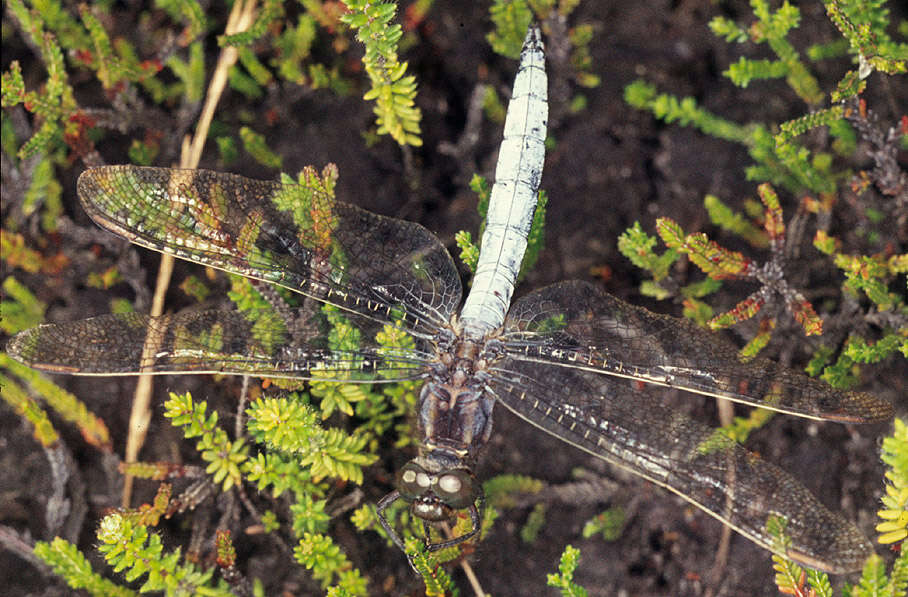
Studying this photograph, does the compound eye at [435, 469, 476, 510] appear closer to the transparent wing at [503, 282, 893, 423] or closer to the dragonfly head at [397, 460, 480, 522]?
the dragonfly head at [397, 460, 480, 522]

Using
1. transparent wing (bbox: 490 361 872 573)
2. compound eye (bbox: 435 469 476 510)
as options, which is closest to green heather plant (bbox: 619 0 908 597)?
transparent wing (bbox: 490 361 872 573)

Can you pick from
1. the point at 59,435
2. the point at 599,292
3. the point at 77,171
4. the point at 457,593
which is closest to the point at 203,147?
the point at 77,171

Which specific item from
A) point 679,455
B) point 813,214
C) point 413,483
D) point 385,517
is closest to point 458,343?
point 413,483

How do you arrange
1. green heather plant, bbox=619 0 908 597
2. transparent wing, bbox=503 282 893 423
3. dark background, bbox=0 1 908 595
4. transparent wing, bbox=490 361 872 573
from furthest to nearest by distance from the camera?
dark background, bbox=0 1 908 595 < green heather plant, bbox=619 0 908 597 < transparent wing, bbox=503 282 893 423 < transparent wing, bbox=490 361 872 573

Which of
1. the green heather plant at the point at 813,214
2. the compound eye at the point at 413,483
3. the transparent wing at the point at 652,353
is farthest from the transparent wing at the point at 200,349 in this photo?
the green heather plant at the point at 813,214

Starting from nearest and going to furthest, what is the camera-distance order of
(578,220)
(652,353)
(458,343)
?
(652,353) < (458,343) < (578,220)

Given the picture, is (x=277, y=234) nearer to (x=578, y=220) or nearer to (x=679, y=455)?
(x=578, y=220)

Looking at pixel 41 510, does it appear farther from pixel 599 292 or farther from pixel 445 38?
pixel 445 38
